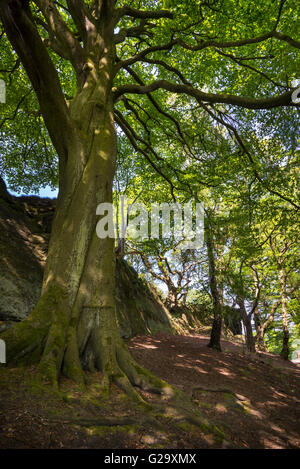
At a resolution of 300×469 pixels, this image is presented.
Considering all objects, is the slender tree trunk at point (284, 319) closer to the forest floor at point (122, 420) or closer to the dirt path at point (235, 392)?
the dirt path at point (235, 392)

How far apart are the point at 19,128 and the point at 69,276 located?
353 inches

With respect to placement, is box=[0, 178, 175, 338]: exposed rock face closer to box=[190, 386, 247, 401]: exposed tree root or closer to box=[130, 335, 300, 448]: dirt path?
box=[130, 335, 300, 448]: dirt path

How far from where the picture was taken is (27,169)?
1192 cm

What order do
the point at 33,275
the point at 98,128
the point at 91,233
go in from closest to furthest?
the point at 91,233 < the point at 98,128 < the point at 33,275

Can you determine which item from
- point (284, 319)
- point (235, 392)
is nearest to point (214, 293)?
point (235, 392)

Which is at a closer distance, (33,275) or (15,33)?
(15,33)

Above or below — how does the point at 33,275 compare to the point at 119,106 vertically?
below

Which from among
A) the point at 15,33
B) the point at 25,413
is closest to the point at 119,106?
the point at 15,33

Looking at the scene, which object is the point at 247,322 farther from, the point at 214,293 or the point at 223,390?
the point at 223,390

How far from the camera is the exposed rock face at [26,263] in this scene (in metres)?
6.14

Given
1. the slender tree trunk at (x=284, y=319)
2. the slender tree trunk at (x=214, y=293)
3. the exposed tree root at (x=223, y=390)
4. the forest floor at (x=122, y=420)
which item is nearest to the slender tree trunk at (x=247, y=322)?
the slender tree trunk at (x=214, y=293)

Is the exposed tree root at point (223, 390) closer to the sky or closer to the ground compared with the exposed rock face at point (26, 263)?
closer to the ground

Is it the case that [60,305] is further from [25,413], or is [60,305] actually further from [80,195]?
[80,195]

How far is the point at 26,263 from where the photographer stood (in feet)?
23.4
